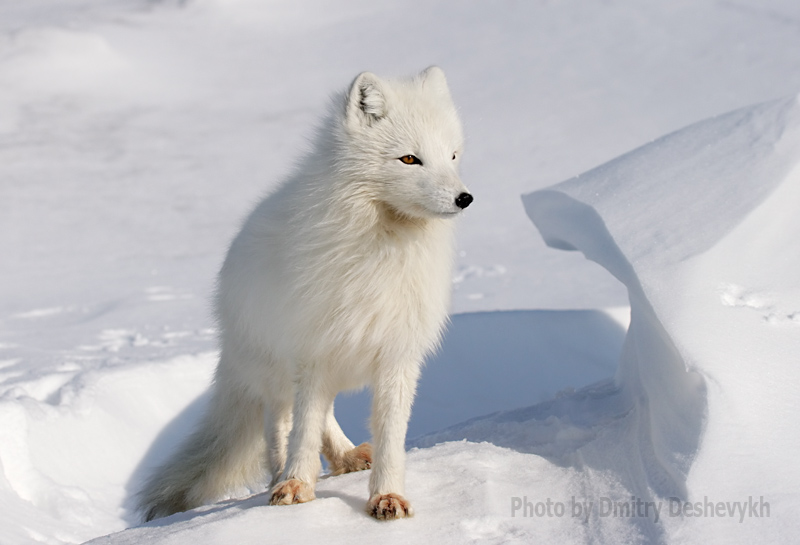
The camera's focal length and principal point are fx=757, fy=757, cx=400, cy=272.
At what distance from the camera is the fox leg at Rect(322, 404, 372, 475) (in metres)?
3.01

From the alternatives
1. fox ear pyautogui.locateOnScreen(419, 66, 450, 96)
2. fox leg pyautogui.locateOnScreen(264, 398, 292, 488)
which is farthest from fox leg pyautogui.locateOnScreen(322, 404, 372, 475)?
fox ear pyautogui.locateOnScreen(419, 66, 450, 96)

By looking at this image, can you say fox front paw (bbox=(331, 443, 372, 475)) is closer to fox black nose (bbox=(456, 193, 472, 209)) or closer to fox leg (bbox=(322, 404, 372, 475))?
fox leg (bbox=(322, 404, 372, 475))

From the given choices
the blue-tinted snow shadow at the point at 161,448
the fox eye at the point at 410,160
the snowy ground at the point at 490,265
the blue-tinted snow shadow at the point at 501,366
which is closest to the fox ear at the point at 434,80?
the fox eye at the point at 410,160

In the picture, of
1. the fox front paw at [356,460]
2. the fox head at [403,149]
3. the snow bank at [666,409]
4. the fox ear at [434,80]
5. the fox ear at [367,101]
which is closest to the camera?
the snow bank at [666,409]

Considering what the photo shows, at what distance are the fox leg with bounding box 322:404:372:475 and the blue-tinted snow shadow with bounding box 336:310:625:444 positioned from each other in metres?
1.62

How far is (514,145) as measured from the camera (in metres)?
9.85

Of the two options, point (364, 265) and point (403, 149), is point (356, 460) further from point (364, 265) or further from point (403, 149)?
point (403, 149)

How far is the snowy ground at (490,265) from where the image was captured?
2.33m

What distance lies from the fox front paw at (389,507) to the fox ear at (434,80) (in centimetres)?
138

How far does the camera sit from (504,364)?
16.0ft

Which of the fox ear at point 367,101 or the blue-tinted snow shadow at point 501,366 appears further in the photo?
the blue-tinted snow shadow at point 501,366

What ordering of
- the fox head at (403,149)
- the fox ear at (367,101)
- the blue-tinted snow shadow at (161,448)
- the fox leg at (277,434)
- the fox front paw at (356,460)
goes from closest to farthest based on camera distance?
the fox head at (403,149) < the fox ear at (367,101) < the fox leg at (277,434) < the fox front paw at (356,460) < the blue-tinted snow shadow at (161,448)

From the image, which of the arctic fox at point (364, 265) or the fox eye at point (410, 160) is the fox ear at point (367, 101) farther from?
the fox eye at point (410, 160)

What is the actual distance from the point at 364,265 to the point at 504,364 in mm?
2705
